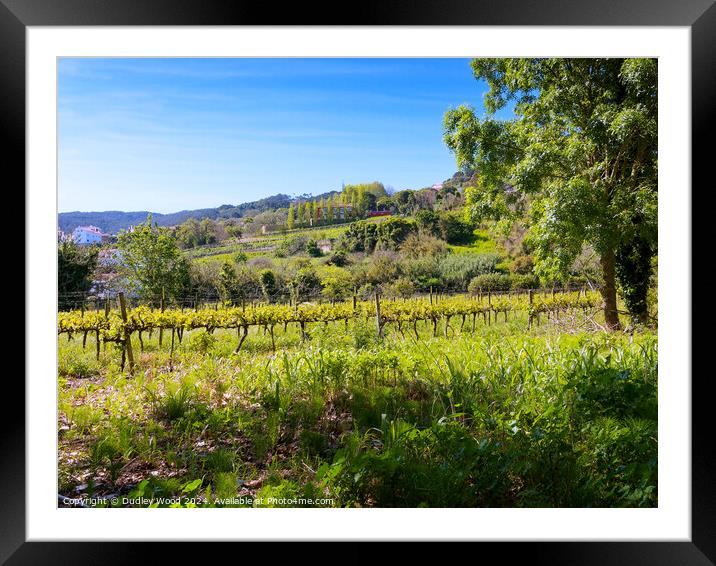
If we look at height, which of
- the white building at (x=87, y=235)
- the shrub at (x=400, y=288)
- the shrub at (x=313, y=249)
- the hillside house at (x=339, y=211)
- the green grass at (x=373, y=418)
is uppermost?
the hillside house at (x=339, y=211)

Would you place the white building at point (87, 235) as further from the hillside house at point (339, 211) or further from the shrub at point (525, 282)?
the shrub at point (525, 282)

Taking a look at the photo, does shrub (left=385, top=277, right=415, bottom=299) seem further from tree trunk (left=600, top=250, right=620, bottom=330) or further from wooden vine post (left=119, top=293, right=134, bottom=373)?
wooden vine post (left=119, top=293, right=134, bottom=373)

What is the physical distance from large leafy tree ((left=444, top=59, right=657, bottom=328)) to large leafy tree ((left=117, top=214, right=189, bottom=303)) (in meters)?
2.17

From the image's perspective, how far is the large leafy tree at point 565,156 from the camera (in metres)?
3.41

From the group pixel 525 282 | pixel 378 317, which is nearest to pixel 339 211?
pixel 378 317

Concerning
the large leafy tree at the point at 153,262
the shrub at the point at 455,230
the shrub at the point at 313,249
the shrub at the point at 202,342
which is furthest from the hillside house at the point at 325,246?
the shrub at the point at 202,342

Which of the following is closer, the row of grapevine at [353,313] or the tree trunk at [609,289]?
the row of grapevine at [353,313]

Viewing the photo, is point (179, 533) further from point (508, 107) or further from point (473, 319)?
point (508, 107)

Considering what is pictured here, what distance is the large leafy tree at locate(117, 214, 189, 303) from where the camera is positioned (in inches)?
132

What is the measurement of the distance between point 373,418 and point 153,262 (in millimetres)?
1949
